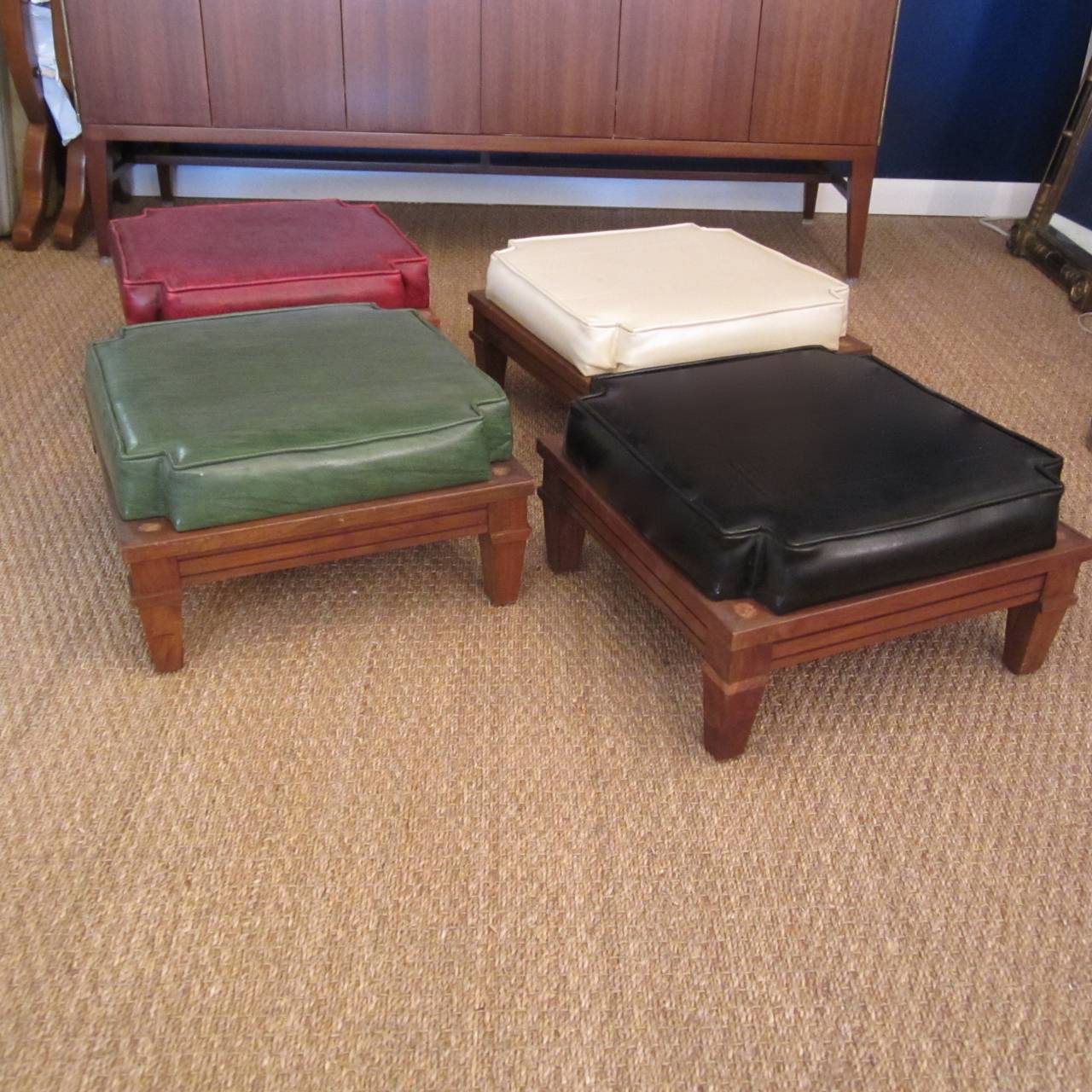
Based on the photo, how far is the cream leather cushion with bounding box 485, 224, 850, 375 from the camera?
158cm

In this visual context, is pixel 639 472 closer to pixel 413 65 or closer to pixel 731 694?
pixel 731 694

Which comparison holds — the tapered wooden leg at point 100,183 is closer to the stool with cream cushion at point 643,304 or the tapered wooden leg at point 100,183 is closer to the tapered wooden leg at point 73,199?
the tapered wooden leg at point 73,199

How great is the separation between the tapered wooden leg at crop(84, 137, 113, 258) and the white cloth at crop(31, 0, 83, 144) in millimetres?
163

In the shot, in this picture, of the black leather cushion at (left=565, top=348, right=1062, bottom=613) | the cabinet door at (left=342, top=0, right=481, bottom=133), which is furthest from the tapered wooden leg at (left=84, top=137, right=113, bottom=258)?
the black leather cushion at (left=565, top=348, right=1062, bottom=613)

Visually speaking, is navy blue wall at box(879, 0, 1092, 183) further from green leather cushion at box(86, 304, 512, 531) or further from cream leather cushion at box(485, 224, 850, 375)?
green leather cushion at box(86, 304, 512, 531)

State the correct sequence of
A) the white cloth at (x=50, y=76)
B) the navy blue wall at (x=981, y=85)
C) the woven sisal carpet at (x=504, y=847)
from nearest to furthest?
the woven sisal carpet at (x=504, y=847)
the white cloth at (x=50, y=76)
the navy blue wall at (x=981, y=85)

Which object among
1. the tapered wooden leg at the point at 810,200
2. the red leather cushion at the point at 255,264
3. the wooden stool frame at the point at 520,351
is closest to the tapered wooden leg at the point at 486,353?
the wooden stool frame at the point at 520,351

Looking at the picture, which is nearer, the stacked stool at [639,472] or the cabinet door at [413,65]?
the stacked stool at [639,472]

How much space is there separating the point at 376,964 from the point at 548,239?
4.28 feet

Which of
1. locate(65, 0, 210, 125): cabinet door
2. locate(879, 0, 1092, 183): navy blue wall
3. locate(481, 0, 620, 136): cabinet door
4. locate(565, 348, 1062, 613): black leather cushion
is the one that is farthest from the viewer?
locate(879, 0, 1092, 183): navy blue wall

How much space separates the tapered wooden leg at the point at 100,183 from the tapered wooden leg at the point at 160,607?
5.00 feet

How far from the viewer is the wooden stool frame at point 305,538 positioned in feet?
4.07

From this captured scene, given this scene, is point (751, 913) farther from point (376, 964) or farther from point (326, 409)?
point (326, 409)

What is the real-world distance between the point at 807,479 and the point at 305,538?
57 cm
